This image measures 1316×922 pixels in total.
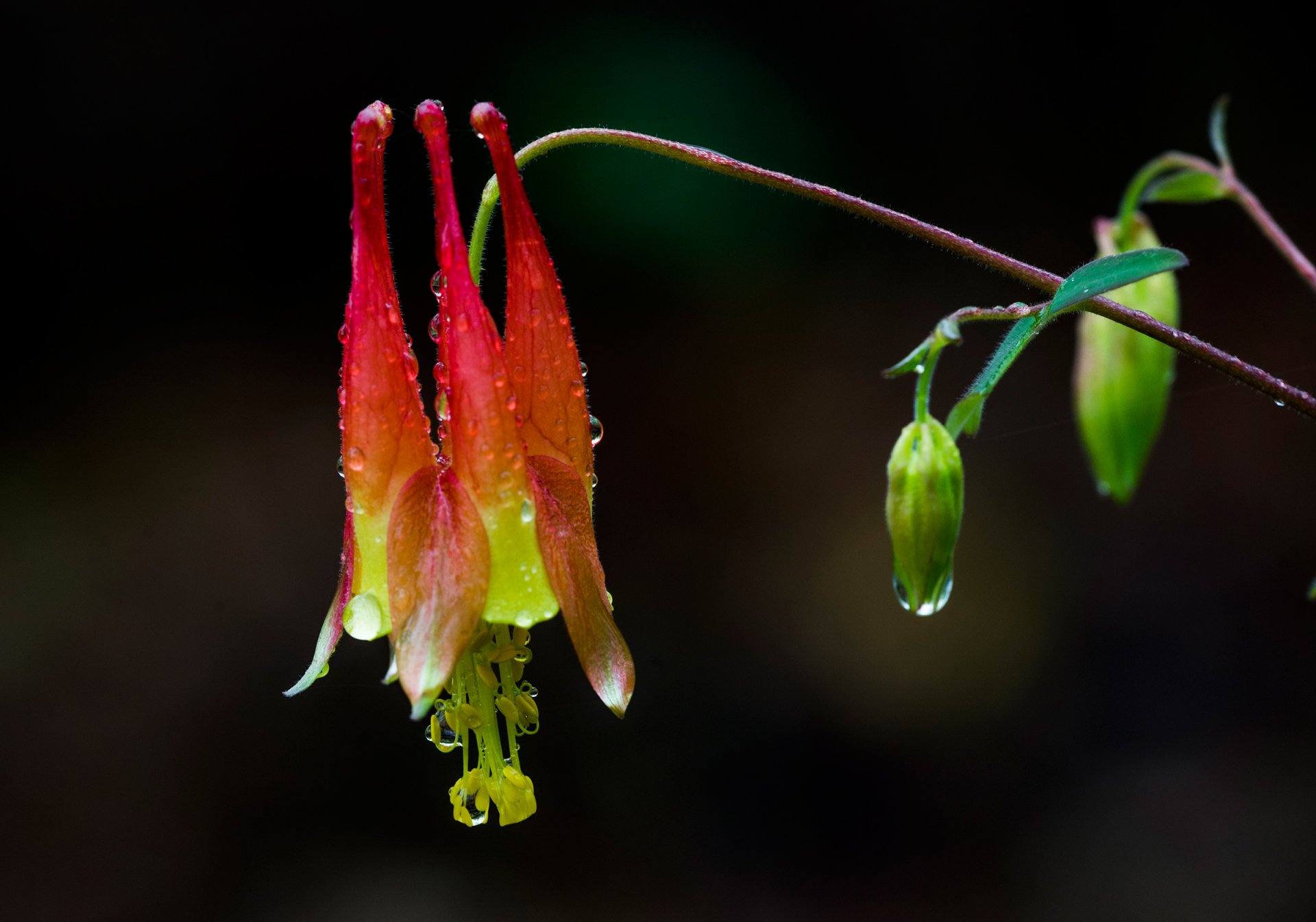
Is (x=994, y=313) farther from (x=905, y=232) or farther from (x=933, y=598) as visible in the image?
(x=933, y=598)

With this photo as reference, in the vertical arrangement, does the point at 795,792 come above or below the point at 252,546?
below

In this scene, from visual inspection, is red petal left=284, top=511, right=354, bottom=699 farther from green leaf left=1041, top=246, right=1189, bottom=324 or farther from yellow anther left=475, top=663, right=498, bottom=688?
green leaf left=1041, top=246, right=1189, bottom=324

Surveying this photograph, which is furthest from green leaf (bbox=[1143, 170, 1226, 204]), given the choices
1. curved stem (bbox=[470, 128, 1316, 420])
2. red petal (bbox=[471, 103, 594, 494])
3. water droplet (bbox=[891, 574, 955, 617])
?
→ red petal (bbox=[471, 103, 594, 494])

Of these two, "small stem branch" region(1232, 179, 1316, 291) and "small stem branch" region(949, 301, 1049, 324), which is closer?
"small stem branch" region(949, 301, 1049, 324)

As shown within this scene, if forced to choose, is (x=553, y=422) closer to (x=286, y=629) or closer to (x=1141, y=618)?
(x=286, y=629)

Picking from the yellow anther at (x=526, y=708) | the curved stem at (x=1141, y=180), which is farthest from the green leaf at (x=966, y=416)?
the curved stem at (x=1141, y=180)

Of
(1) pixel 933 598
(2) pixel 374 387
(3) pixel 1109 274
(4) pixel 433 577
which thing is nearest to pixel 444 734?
(4) pixel 433 577

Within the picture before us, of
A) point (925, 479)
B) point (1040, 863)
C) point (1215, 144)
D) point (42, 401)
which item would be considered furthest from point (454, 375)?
point (1040, 863)

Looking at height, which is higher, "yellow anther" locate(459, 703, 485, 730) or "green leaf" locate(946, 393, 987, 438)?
"green leaf" locate(946, 393, 987, 438)
